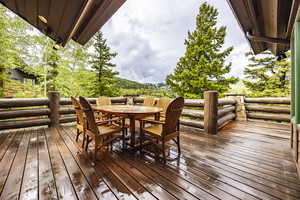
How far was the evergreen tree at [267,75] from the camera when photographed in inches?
270

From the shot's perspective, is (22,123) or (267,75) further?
(267,75)

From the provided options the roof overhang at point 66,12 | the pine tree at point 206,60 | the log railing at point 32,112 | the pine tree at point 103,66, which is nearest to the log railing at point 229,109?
the pine tree at point 206,60

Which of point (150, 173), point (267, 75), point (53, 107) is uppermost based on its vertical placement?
point (267, 75)

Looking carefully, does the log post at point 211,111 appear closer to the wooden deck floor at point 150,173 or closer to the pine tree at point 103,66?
the wooden deck floor at point 150,173

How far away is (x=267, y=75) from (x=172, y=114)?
8.62 metres

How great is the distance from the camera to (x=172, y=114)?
1.98 meters

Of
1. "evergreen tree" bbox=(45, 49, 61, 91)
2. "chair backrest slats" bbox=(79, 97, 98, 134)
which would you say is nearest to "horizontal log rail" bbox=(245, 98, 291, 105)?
"chair backrest slats" bbox=(79, 97, 98, 134)

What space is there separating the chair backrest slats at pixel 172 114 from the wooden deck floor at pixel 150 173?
0.52m

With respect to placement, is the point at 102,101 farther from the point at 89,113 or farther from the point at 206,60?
the point at 206,60

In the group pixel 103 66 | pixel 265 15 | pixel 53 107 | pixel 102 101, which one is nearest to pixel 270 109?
pixel 265 15

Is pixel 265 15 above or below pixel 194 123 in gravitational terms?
above

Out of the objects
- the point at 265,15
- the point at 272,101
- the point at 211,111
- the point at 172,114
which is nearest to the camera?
the point at 172,114

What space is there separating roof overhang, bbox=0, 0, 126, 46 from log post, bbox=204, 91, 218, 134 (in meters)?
2.82

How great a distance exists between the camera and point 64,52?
8.12 metres
